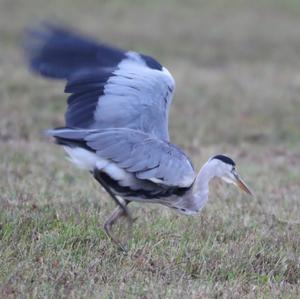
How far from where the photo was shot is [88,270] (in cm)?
498

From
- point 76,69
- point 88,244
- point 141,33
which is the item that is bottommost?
point 141,33

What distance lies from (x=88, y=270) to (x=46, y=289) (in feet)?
1.54

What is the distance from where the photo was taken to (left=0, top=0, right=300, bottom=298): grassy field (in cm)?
493

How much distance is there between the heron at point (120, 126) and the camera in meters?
5.66

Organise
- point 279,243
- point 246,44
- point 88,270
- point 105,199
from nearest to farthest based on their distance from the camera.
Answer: point 88,270
point 279,243
point 105,199
point 246,44

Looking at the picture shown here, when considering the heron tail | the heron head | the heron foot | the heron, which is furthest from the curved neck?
the heron tail

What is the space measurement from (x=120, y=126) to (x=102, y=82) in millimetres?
356

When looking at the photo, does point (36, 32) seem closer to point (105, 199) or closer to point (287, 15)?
point (105, 199)

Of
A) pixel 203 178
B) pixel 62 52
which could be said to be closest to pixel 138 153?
pixel 203 178

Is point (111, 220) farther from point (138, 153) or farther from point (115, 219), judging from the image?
point (138, 153)

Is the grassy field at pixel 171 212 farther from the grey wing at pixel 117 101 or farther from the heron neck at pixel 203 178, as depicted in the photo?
the grey wing at pixel 117 101

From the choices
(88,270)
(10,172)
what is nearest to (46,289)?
(88,270)

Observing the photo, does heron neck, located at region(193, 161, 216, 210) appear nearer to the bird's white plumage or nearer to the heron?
the heron

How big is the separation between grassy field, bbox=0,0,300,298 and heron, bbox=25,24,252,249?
30 cm
